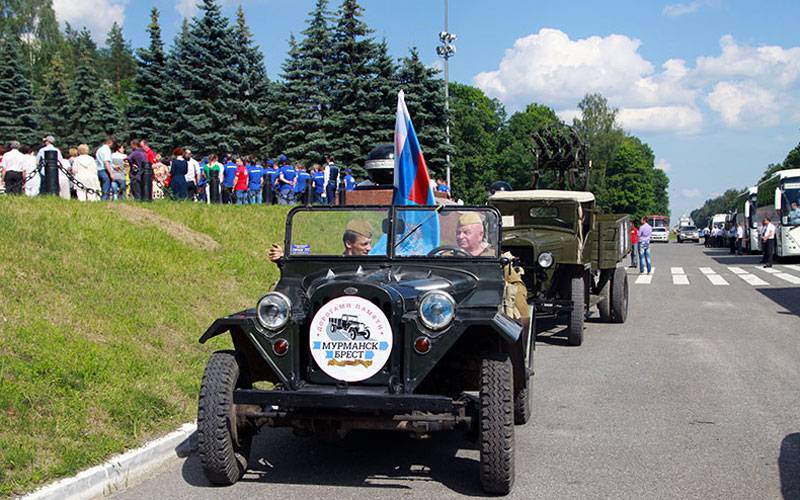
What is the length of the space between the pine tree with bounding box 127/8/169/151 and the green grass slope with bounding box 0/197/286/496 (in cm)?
2484

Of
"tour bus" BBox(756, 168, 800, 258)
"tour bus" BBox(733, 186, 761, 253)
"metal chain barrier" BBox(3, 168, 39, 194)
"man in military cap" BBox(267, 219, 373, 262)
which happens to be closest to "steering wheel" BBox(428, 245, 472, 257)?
"man in military cap" BBox(267, 219, 373, 262)

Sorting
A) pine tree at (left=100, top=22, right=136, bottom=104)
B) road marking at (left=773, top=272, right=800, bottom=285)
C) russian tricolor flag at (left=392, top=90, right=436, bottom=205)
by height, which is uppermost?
pine tree at (left=100, top=22, right=136, bottom=104)

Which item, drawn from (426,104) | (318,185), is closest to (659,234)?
(426,104)

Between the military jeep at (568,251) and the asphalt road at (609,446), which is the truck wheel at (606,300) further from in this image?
the asphalt road at (609,446)

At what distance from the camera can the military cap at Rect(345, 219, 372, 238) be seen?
22.1 ft

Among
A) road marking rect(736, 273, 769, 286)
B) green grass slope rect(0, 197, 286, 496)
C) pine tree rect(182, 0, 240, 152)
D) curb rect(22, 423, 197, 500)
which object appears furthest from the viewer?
pine tree rect(182, 0, 240, 152)

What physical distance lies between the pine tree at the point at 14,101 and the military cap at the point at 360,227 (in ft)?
156

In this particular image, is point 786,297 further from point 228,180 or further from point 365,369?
point 365,369

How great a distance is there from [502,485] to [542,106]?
→ 91.6m

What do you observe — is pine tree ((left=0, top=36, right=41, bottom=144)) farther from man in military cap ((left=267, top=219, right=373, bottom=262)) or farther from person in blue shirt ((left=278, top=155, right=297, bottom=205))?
man in military cap ((left=267, top=219, right=373, bottom=262))

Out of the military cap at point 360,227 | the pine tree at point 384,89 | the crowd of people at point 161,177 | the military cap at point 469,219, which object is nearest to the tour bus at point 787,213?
the crowd of people at point 161,177

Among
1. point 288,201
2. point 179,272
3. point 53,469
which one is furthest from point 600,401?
point 288,201

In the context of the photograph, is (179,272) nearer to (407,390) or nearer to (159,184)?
(407,390)

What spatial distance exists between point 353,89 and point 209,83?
23.3ft
